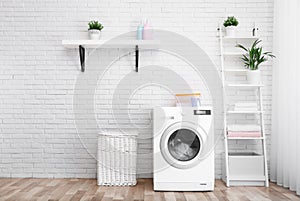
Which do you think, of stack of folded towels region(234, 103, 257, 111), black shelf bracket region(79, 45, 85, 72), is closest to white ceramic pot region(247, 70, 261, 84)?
stack of folded towels region(234, 103, 257, 111)

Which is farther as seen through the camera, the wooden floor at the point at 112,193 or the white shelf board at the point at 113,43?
the white shelf board at the point at 113,43

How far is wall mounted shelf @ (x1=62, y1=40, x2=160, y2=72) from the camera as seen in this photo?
416 centimetres

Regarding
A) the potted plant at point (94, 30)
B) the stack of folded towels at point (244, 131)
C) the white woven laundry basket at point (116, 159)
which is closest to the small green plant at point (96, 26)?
the potted plant at point (94, 30)

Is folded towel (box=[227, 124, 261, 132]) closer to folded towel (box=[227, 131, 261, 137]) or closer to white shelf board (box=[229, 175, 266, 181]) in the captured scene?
folded towel (box=[227, 131, 261, 137])

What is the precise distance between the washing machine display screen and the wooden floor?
0.36 metres

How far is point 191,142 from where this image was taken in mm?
3863

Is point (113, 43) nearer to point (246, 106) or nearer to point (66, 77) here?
point (66, 77)

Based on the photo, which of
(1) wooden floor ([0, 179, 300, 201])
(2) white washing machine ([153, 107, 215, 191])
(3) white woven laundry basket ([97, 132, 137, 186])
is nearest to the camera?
(1) wooden floor ([0, 179, 300, 201])

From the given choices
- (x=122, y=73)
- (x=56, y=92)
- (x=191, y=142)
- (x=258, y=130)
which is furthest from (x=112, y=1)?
(x=258, y=130)

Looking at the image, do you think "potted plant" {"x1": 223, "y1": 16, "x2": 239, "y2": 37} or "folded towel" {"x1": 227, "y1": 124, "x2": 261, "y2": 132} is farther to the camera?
"potted plant" {"x1": 223, "y1": 16, "x2": 239, "y2": 37}

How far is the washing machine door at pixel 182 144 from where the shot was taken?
3.79m

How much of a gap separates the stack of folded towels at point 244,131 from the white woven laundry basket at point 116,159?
99 cm

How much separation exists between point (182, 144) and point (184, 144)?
20 mm

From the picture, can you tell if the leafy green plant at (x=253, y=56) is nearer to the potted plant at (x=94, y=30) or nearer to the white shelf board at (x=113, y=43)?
the white shelf board at (x=113, y=43)
